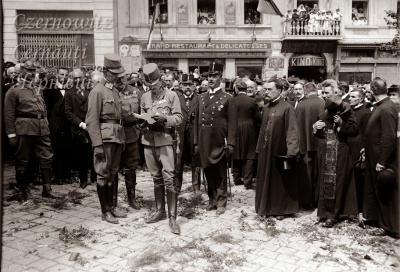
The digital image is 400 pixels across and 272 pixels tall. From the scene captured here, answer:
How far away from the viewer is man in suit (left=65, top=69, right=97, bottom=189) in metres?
7.75

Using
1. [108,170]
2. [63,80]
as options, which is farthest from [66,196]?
[63,80]

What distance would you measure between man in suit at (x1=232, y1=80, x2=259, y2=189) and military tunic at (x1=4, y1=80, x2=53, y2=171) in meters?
3.86

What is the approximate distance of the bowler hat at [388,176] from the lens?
5254 mm

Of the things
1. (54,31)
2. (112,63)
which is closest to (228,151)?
(112,63)

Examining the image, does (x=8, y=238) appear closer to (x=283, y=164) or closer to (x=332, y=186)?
(x=283, y=164)

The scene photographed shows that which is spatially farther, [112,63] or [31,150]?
[31,150]

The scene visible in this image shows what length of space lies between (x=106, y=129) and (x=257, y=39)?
59.8 feet

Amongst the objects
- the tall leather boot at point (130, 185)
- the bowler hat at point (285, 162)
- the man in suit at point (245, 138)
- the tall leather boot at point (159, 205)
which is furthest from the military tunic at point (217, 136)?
the man in suit at point (245, 138)

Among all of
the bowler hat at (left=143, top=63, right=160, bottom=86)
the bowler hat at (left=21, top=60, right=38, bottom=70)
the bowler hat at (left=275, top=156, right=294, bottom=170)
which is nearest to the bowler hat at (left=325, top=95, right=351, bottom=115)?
the bowler hat at (left=275, top=156, right=294, bottom=170)

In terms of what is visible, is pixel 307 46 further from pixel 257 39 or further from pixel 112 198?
pixel 112 198

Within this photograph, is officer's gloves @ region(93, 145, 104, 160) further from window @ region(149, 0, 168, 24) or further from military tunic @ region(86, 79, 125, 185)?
window @ region(149, 0, 168, 24)

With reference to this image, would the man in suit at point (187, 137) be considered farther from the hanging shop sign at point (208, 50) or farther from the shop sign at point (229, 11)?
the shop sign at point (229, 11)

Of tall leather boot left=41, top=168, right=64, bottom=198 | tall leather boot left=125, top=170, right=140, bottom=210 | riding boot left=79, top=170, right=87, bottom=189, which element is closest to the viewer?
tall leather boot left=125, top=170, right=140, bottom=210

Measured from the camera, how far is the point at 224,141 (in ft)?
21.7
